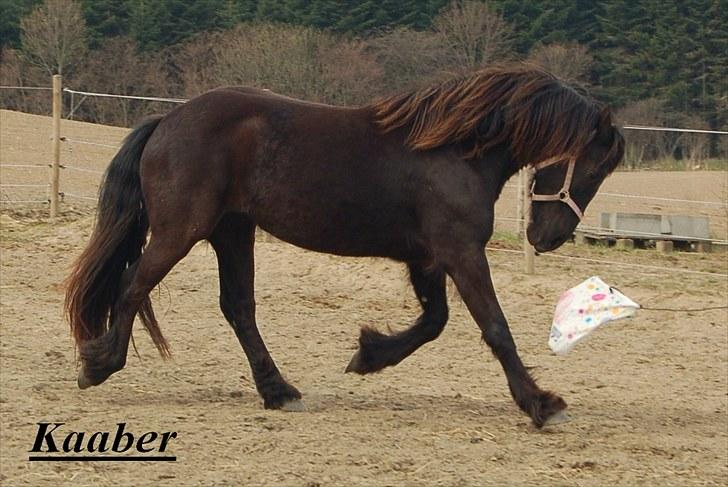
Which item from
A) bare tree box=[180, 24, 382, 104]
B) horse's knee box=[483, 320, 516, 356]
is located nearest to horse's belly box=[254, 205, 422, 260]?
horse's knee box=[483, 320, 516, 356]

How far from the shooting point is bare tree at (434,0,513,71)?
29500 mm

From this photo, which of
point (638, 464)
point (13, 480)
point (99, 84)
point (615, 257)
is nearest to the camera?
point (13, 480)

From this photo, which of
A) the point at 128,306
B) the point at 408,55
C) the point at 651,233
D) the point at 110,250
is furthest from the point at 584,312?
the point at 408,55

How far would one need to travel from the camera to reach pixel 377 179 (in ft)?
17.5

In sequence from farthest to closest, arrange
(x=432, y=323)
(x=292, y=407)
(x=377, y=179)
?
(x=432, y=323)
(x=292, y=407)
(x=377, y=179)

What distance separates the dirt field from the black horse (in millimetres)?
394

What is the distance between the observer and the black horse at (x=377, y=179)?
17.2ft

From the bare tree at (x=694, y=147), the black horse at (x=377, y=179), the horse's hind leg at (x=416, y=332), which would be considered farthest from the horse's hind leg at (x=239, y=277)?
the bare tree at (x=694, y=147)

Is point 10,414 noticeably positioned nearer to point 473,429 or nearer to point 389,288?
point 473,429

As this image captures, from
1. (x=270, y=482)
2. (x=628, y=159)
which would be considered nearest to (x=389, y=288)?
(x=270, y=482)

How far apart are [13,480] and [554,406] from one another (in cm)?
250

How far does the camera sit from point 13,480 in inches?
162

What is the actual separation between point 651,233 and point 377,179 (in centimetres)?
774

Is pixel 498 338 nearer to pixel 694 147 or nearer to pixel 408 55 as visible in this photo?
pixel 694 147
